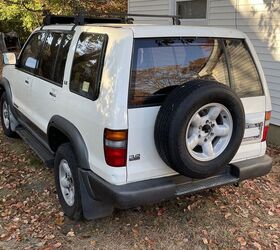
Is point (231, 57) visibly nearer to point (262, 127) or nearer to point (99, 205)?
point (262, 127)

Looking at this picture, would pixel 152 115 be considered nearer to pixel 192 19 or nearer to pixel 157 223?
pixel 157 223

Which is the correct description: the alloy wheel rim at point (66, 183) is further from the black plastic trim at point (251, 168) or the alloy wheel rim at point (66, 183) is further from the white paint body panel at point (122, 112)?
the black plastic trim at point (251, 168)

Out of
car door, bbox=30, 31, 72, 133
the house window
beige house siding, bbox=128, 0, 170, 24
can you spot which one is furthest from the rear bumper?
beige house siding, bbox=128, 0, 170, 24

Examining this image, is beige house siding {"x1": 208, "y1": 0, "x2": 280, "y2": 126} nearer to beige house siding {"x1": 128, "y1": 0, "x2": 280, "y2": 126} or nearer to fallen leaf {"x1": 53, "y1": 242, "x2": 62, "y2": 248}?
beige house siding {"x1": 128, "y1": 0, "x2": 280, "y2": 126}

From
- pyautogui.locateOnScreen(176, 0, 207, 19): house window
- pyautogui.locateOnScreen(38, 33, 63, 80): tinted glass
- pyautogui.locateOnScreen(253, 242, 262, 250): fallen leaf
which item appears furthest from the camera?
pyautogui.locateOnScreen(176, 0, 207, 19): house window

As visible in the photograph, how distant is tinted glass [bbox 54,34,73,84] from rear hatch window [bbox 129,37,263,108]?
1126 mm

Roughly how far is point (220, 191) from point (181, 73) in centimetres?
178

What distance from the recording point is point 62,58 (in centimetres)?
404

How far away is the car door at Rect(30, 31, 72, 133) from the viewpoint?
4.01 metres

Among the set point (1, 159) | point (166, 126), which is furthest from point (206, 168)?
point (1, 159)

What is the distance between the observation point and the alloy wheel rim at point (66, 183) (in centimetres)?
378

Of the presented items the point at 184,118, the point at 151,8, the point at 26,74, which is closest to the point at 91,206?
the point at 184,118

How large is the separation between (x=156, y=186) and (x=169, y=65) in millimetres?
1017

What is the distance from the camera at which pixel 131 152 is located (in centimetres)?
312
